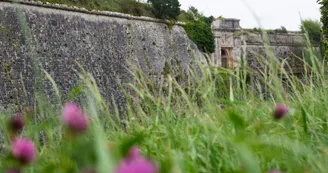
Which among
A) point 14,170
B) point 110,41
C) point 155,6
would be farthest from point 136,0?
point 14,170

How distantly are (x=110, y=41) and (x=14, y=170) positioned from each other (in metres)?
11.5

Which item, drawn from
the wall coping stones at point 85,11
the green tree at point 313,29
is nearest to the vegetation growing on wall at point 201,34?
the wall coping stones at point 85,11

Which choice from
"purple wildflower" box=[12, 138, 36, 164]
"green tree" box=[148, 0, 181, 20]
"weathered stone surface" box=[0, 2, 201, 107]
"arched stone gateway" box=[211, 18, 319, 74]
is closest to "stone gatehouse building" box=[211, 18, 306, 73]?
"arched stone gateway" box=[211, 18, 319, 74]

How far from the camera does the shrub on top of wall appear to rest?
16.0 metres

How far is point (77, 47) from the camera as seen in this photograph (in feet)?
37.3

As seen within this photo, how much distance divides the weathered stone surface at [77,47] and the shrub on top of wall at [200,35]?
26.3 inches

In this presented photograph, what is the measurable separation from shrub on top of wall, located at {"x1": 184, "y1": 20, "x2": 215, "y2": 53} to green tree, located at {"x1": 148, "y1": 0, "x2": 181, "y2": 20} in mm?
842

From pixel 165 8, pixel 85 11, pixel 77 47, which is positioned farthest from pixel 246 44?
pixel 77 47

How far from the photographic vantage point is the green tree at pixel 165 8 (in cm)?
1504

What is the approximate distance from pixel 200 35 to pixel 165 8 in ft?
5.19

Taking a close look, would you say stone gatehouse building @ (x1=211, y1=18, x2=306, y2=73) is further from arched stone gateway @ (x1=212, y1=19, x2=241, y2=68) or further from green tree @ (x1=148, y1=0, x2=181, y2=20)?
green tree @ (x1=148, y1=0, x2=181, y2=20)

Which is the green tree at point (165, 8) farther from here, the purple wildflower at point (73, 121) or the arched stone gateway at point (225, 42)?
the purple wildflower at point (73, 121)

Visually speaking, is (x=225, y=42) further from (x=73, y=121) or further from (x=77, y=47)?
(x=73, y=121)

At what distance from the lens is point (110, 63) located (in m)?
12.4
